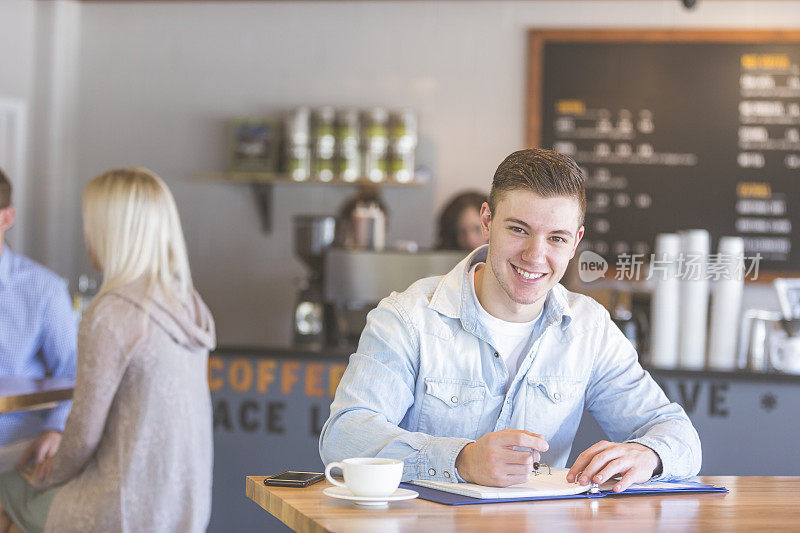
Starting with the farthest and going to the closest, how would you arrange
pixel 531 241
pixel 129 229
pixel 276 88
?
pixel 276 88 < pixel 129 229 < pixel 531 241

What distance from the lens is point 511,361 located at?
170cm

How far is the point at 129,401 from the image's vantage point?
2180mm

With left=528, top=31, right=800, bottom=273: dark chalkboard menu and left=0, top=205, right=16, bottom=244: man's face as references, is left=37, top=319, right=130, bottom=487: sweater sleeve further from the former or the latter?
left=528, top=31, right=800, bottom=273: dark chalkboard menu

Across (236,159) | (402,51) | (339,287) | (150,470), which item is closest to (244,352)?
(339,287)

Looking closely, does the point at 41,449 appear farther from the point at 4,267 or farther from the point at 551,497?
the point at 551,497

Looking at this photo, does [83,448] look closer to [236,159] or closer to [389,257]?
[389,257]

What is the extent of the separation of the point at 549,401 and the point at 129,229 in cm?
107

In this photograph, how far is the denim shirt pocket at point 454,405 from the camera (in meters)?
1.65

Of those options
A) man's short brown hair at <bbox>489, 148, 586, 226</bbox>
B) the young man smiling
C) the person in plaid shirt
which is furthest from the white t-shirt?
the person in plaid shirt

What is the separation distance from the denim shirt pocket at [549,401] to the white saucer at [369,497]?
0.40 meters

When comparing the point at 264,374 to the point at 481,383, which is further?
the point at 264,374

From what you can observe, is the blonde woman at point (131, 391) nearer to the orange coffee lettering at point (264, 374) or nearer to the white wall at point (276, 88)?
the orange coffee lettering at point (264, 374)

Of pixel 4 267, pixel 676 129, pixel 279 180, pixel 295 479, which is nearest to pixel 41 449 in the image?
pixel 4 267

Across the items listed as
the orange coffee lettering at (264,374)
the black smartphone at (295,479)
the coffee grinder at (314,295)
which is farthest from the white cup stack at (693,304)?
the black smartphone at (295,479)
